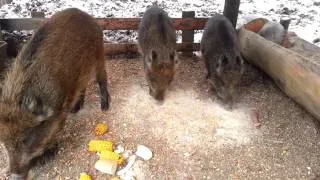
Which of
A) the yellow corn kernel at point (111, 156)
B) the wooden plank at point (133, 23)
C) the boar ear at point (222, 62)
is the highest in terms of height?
the wooden plank at point (133, 23)

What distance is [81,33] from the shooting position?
167 inches

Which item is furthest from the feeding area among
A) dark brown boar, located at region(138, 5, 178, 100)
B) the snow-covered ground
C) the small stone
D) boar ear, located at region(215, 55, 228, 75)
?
the snow-covered ground

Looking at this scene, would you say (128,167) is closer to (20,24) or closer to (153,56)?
(153,56)

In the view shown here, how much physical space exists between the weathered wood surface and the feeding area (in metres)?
0.01

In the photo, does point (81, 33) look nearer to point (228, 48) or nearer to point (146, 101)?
point (146, 101)

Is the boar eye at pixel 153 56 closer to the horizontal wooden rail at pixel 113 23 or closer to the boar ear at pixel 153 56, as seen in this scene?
the boar ear at pixel 153 56

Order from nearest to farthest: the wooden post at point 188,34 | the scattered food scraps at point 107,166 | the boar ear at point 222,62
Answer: the scattered food scraps at point 107,166 < the boar ear at point 222,62 < the wooden post at point 188,34

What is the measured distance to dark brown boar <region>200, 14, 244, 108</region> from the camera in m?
5.03

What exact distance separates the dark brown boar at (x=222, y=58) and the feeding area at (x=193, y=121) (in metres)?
0.21

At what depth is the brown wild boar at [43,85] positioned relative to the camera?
11.1 ft

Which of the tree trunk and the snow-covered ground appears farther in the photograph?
the snow-covered ground

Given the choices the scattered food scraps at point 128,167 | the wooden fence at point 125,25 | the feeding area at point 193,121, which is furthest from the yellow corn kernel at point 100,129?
the wooden fence at point 125,25

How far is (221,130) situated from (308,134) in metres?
1.05

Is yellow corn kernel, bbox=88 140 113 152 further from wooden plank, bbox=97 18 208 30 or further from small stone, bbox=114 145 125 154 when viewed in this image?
wooden plank, bbox=97 18 208 30
